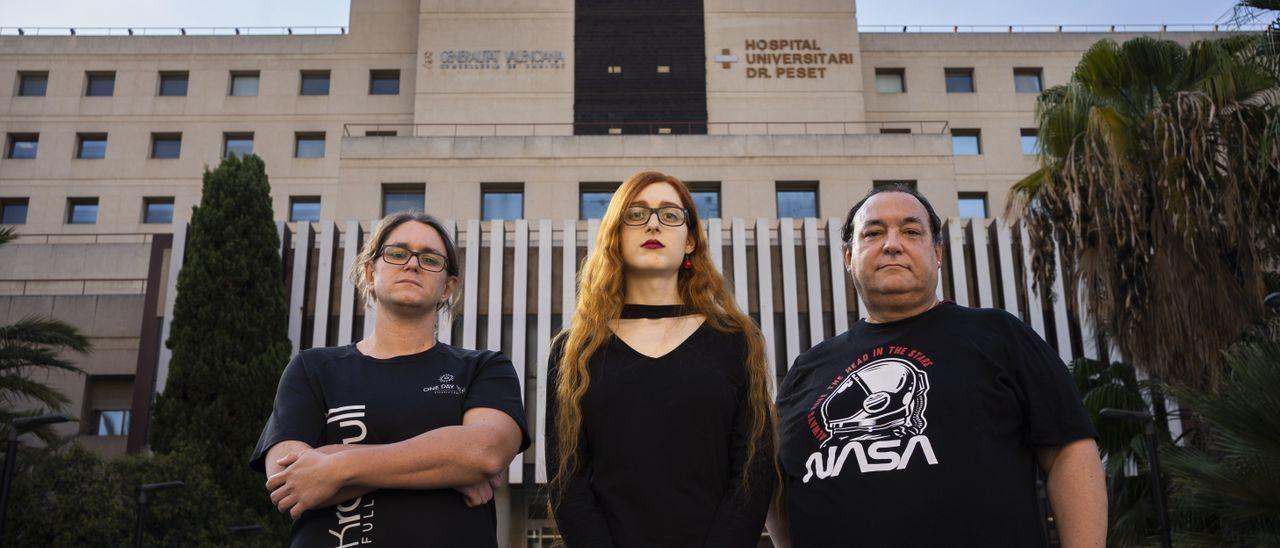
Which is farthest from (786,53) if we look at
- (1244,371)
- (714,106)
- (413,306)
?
(413,306)

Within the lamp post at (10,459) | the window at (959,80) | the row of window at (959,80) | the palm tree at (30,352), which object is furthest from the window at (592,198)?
the lamp post at (10,459)

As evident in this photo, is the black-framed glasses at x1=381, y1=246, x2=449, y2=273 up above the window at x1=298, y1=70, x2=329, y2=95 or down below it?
below

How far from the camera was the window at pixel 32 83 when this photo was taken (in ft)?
130

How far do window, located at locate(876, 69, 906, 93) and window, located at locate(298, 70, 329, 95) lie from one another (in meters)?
23.4

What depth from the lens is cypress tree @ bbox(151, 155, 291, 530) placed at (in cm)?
1992

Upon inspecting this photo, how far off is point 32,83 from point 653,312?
4535cm

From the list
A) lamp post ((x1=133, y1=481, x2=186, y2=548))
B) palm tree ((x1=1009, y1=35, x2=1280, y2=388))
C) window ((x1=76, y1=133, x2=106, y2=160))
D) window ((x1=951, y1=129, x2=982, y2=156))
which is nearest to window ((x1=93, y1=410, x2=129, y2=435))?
lamp post ((x1=133, y1=481, x2=186, y2=548))

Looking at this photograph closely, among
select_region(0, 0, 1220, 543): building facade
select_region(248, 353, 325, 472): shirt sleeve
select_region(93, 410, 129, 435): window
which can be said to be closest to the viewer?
select_region(248, 353, 325, 472): shirt sleeve

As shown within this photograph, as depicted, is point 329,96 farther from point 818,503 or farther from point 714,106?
point 818,503

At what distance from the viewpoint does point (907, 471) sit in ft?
10.6

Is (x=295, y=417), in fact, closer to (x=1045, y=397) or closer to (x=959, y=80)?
(x=1045, y=397)

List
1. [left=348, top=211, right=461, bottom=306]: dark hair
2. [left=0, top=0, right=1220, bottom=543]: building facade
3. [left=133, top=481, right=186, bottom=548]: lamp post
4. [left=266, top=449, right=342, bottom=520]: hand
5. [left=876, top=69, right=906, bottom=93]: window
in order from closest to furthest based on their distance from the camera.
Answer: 1. [left=266, top=449, right=342, bottom=520]: hand
2. [left=348, top=211, right=461, bottom=306]: dark hair
3. [left=133, top=481, right=186, bottom=548]: lamp post
4. [left=0, top=0, right=1220, bottom=543]: building facade
5. [left=876, top=69, right=906, bottom=93]: window

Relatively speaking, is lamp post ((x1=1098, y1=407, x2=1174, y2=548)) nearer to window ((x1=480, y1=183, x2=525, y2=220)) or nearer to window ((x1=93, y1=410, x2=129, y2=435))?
window ((x1=480, y1=183, x2=525, y2=220))

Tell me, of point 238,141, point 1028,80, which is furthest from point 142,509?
point 1028,80
